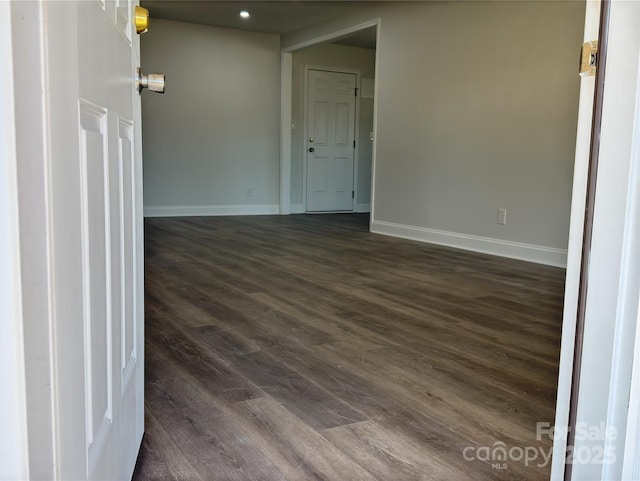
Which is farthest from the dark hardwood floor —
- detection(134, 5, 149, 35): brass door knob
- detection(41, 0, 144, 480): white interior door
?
detection(134, 5, 149, 35): brass door knob

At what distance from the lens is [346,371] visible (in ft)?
6.28

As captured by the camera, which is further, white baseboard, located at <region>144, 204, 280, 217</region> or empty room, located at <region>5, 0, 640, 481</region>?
white baseboard, located at <region>144, 204, 280, 217</region>

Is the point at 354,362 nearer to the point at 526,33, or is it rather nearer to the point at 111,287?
the point at 111,287

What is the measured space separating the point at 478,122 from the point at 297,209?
3.63 metres

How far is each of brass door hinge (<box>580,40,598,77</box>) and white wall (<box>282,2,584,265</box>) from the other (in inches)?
138

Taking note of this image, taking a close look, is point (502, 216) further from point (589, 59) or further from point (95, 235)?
point (95, 235)

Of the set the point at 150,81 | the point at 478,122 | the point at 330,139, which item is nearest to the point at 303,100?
the point at 330,139

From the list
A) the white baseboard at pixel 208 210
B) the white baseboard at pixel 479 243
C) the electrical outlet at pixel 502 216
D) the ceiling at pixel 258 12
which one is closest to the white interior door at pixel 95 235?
the white baseboard at pixel 479 243

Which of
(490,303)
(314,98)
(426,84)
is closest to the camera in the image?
(490,303)

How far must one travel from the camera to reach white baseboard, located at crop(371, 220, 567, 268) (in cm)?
428

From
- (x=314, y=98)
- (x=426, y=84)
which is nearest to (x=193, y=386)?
(x=426, y=84)

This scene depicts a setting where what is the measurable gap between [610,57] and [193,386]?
4.75ft

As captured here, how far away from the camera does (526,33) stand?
14.3 ft

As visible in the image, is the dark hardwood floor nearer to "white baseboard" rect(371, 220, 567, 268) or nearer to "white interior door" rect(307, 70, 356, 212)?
"white baseboard" rect(371, 220, 567, 268)
